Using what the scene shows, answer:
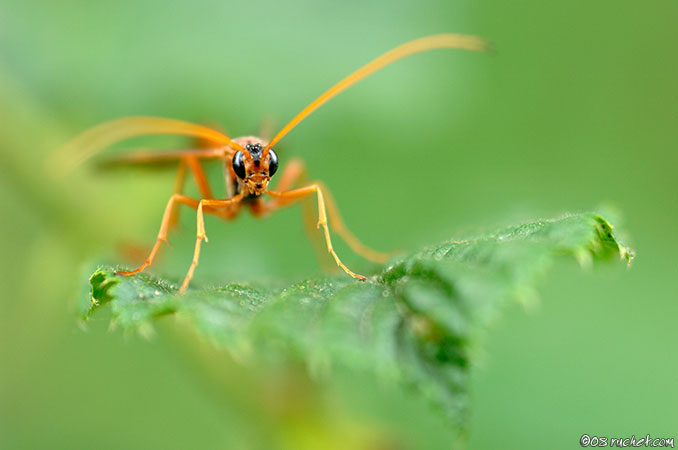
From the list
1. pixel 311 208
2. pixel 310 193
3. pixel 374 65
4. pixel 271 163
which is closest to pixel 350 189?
pixel 311 208

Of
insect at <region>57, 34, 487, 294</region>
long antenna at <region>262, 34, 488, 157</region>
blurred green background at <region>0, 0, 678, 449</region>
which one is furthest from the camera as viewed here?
blurred green background at <region>0, 0, 678, 449</region>

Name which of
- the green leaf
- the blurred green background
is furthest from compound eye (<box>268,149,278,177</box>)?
the green leaf

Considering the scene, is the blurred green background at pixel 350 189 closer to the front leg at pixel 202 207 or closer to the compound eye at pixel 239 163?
the front leg at pixel 202 207

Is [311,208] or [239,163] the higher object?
[311,208]

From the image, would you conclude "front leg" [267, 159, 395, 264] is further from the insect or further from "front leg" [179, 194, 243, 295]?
"front leg" [179, 194, 243, 295]

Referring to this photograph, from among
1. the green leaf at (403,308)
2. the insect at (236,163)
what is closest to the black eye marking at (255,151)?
the insect at (236,163)

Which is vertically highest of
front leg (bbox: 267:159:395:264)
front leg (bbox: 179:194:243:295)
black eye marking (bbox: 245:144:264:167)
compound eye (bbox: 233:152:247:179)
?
front leg (bbox: 267:159:395:264)

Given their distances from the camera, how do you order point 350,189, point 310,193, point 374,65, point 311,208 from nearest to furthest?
point 374,65, point 310,193, point 311,208, point 350,189

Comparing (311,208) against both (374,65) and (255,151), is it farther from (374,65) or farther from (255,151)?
(374,65)
